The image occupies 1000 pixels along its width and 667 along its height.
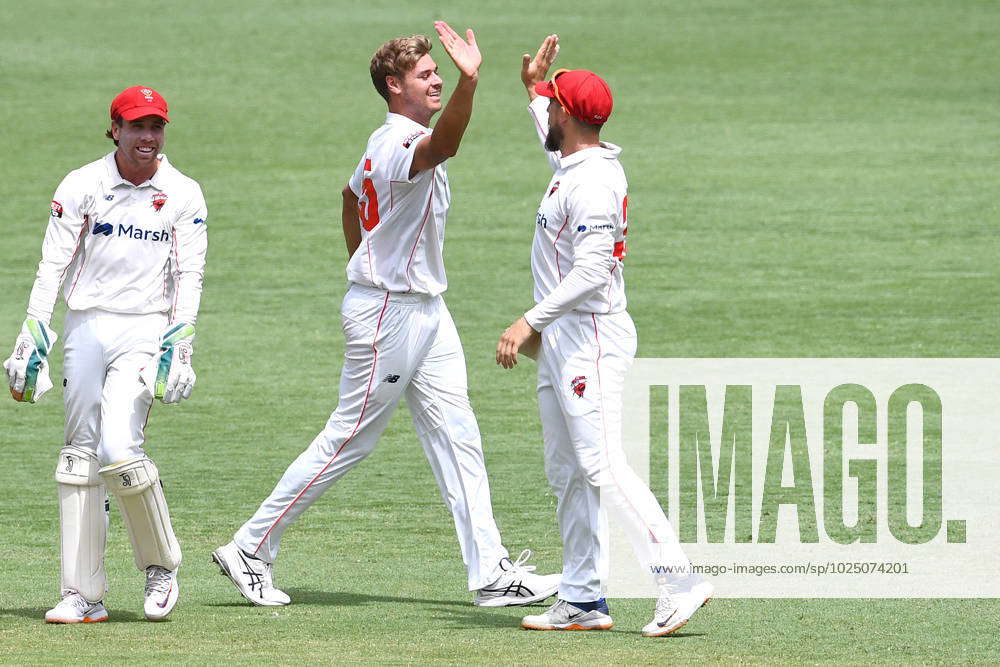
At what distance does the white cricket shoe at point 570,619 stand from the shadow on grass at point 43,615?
132 centimetres

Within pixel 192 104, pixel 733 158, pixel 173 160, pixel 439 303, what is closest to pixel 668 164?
pixel 733 158

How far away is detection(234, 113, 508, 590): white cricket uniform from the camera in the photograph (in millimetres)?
6820

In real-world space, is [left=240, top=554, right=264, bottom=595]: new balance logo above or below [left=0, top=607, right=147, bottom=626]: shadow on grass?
above

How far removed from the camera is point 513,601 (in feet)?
22.7

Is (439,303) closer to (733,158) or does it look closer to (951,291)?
(951,291)

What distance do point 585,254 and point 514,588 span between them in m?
1.48

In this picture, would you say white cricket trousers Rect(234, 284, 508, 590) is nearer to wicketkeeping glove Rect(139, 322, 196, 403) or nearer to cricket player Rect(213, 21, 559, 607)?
cricket player Rect(213, 21, 559, 607)

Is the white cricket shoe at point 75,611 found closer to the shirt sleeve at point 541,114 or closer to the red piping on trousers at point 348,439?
the red piping on trousers at point 348,439

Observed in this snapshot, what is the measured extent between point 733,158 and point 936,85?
19.5ft

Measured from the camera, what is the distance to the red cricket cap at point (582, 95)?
6.24 metres

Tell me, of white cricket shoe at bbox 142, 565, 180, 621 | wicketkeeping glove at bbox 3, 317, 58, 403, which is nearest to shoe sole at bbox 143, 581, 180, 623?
white cricket shoe at bbox 142, 565, 180, 621

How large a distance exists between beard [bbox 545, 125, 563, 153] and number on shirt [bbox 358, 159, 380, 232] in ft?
2.41

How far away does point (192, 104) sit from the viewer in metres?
24.6

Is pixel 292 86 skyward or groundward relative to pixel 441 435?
skyward
